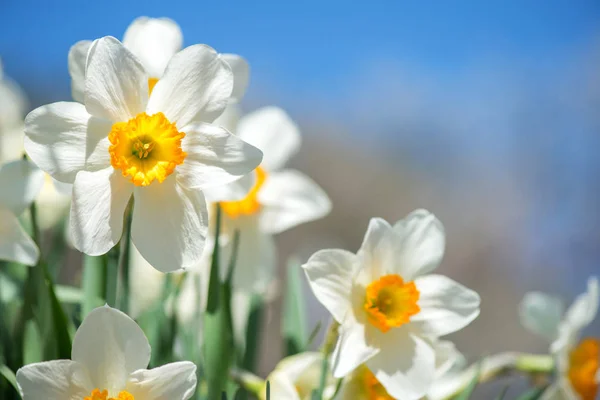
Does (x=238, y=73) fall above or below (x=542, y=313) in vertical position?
above

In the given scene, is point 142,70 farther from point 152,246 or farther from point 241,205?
point 241,205

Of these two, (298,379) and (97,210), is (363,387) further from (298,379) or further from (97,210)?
(97,210)

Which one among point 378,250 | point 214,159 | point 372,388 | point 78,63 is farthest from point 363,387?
point 78,63

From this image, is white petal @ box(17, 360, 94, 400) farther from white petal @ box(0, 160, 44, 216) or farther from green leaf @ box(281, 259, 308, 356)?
green leaf @ box(281, 259, 308, 356)

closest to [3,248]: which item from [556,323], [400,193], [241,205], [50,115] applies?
[50,115]

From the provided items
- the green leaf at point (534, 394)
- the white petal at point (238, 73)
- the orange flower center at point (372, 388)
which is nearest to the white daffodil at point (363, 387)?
the orange flower center at point (372, 388)

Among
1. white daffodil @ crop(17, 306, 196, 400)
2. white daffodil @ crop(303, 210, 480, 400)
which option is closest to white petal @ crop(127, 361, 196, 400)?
white daffodil @ crop(17, 306, 196, 400)
